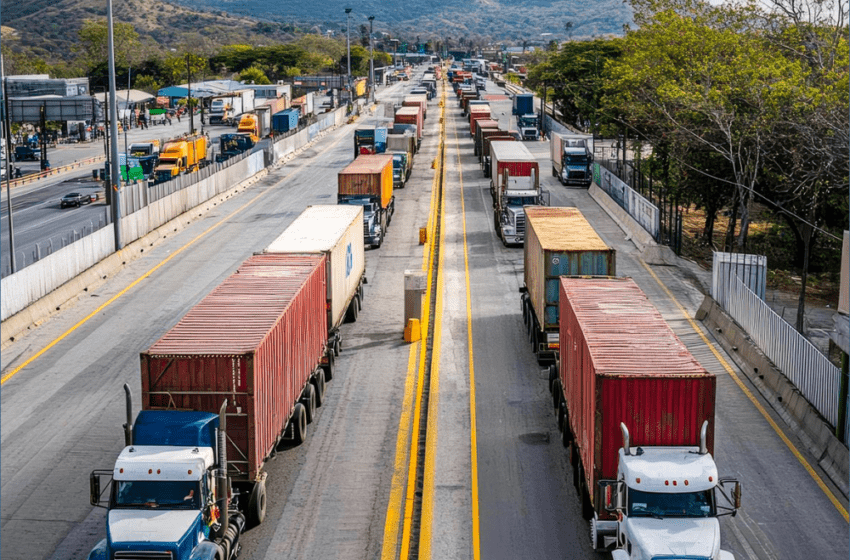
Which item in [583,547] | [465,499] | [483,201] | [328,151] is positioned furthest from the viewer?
[328,151]

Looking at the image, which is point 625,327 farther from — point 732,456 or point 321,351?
point 321,351

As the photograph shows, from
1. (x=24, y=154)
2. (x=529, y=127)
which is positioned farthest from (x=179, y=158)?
(x=529, y=127)

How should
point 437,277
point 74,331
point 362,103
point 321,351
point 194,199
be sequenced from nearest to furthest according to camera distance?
point 321,351
point 74,331
point 437,277
point 194,199
point 362,103

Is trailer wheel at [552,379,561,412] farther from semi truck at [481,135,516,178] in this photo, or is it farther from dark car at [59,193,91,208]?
semi truck at [481,135,516,178]

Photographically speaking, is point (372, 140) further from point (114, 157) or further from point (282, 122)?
point (114, 157)

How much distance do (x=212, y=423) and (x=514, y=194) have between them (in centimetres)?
3320

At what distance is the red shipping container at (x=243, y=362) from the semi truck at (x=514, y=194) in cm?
2446

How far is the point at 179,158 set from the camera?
75.3 metres

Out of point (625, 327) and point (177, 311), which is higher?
point (625, 327)

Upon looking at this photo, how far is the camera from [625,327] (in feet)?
67.9

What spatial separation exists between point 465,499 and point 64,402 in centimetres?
1160

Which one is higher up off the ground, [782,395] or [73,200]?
[73,200]

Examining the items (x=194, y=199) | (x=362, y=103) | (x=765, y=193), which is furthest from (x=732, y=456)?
(x=362, y=103)

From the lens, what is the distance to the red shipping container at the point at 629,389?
16.7m
